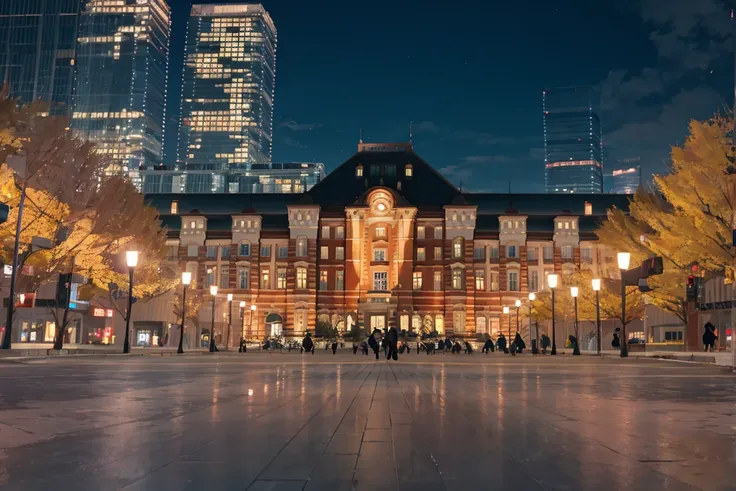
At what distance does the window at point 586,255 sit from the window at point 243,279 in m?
37.8

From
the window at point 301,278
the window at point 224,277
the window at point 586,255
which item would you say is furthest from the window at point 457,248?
the window at point 224,277

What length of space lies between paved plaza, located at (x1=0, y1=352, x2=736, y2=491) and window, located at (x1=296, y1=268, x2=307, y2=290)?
2641 inches

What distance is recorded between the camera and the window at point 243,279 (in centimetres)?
7962

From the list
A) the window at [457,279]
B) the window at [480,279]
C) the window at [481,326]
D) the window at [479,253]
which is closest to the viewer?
the window at [457,279]

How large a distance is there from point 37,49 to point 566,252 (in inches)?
6686

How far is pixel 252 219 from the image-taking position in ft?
265

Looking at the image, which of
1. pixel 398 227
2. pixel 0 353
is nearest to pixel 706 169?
pixel 0 353

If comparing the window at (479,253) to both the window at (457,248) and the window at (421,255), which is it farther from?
the window at (421,255)

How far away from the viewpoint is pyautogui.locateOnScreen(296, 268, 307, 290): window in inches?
3073

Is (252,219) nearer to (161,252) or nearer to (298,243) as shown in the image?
(298,243)

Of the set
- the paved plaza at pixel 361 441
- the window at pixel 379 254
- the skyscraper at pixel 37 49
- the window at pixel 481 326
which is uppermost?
the skyscraper at pixel 37 49

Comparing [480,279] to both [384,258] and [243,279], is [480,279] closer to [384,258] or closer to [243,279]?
[384,258]

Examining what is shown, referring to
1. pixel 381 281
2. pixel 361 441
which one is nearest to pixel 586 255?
pixel 381 281

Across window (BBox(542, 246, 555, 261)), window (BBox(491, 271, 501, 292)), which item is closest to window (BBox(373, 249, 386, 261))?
window (BBox(491, 271, 501, 292))
